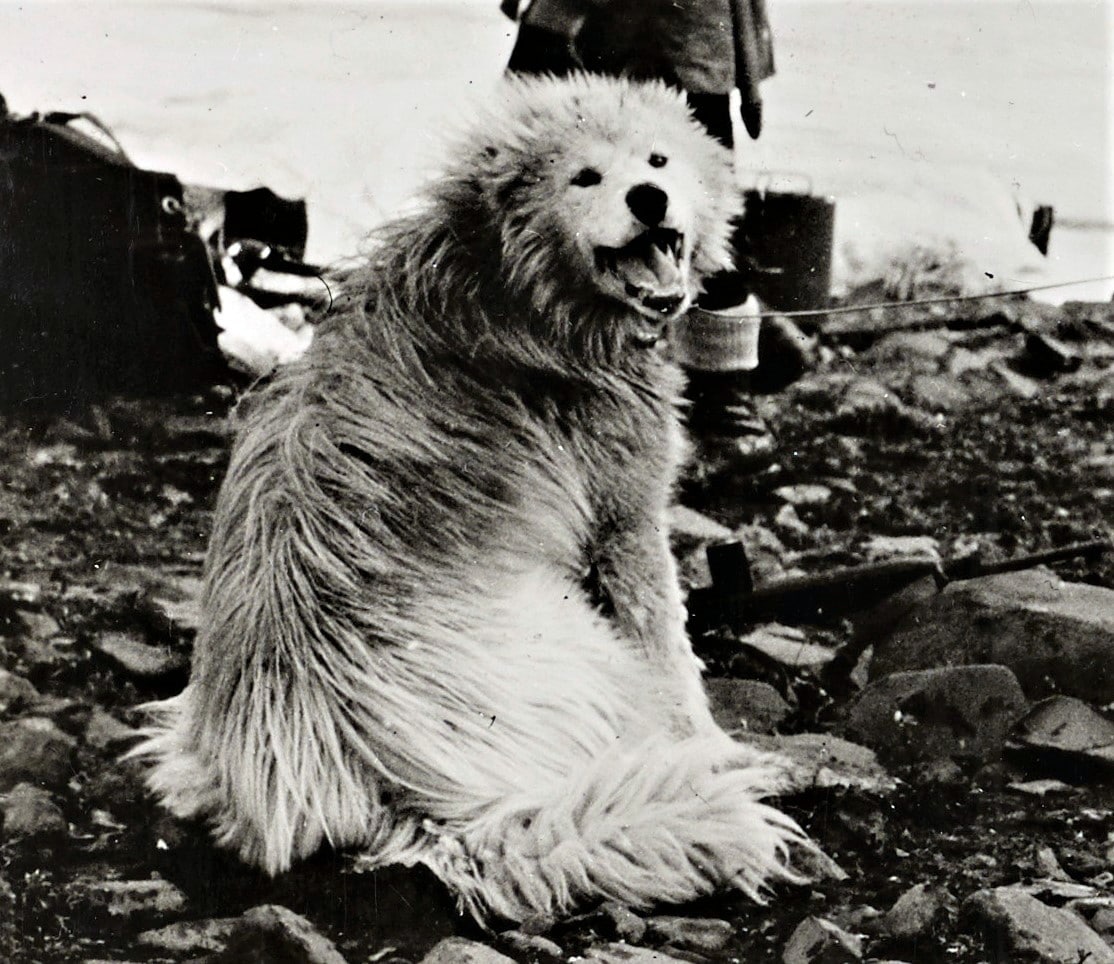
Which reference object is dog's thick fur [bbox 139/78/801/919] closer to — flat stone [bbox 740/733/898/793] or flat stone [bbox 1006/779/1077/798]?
flat stone [bbox 740/733/898/793]

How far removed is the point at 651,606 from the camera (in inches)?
109

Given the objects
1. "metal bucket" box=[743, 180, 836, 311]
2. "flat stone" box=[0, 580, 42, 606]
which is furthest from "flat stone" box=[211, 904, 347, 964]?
"metal bucket" box=[743, 180, 836, 311]

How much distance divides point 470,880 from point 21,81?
6.23 ft

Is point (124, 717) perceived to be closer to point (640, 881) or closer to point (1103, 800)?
point (640, 881)

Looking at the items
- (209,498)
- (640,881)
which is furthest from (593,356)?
(640,881)

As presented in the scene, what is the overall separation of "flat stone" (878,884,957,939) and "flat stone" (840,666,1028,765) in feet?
0.98

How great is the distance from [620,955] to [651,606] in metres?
0.66

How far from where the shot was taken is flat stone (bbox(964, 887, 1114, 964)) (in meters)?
2.54

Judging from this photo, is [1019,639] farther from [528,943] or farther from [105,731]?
[105,731]

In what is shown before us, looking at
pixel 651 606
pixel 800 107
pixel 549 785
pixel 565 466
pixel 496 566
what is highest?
pixel 800 107

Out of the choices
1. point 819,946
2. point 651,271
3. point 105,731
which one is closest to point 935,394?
point 651,271

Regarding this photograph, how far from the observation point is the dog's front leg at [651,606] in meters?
2.74

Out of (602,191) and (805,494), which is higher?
(602,191)

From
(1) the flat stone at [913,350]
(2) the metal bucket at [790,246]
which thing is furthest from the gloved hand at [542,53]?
(1) the flat stone at [913,350]
